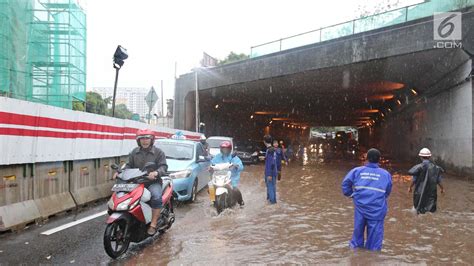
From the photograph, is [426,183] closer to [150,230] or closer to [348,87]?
[150,230]

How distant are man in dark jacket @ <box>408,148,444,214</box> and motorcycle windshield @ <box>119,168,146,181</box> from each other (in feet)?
19.1

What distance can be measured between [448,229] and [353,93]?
23.7m

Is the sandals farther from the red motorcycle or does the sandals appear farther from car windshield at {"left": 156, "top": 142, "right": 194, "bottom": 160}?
car windshield at {"left": 156, "top": 142, "right": 194, "bottom": 160}

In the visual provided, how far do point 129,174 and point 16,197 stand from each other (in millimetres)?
2613

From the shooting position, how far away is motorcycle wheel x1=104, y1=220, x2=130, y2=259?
5.32m

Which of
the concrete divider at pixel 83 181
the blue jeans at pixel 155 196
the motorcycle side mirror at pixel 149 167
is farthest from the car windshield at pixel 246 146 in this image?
the motorcycle side mirror at pixel 149 167

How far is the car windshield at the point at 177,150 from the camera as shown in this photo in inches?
440

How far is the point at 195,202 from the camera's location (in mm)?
10742

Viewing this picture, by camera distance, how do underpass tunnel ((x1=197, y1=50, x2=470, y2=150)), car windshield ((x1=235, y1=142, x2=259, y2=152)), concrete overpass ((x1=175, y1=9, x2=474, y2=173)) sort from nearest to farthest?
concrete overpass ((x1=175, y1=9, x2=474, y2=173)) → underpass tunnel ((x1=197, y1=50, x2=470, y2=150)) → car windshield ((x1=235, y1=142, x2=259, y2=152))

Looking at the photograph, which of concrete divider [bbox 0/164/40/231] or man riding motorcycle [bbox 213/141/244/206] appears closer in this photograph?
concrete divider [bbox 0/164/40/231]

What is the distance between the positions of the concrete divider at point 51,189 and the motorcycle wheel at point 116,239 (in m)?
2.71

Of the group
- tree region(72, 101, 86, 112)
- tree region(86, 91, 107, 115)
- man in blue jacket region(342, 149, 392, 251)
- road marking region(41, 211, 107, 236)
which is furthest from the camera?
tree region(86, 91, 107, 115)

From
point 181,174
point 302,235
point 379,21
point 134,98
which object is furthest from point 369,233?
point 134,98

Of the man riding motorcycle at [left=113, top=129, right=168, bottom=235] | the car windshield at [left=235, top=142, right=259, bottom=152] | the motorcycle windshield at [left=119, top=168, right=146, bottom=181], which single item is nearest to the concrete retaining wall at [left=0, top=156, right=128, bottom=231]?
the man riding motorcycle at [left=113, top=129, right=168, bottom=235]
